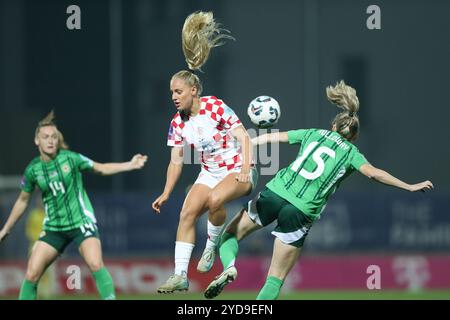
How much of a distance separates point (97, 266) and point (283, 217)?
2.29 m

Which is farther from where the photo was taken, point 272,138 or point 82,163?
point 82,163

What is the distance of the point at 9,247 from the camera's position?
69.8ft

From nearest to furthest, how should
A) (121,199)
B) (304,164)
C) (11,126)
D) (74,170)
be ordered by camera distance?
(304,164) < (74,170) < (121,199) < (11,126)

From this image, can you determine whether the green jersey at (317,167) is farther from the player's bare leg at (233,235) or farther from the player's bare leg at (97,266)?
the player's bare leg at (97,266)

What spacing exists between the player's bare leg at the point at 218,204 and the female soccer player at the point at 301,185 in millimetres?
171

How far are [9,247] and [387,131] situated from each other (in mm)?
9105

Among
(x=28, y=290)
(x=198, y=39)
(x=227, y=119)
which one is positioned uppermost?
(x=198, y=39)

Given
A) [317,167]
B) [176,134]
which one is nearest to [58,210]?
[176,134]

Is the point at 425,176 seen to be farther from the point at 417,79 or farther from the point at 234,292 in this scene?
the point at 234,292

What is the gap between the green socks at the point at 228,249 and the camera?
9.88 meters

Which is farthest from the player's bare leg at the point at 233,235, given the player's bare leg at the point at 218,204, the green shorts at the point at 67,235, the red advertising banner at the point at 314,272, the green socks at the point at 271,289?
the red advertising banner at the point at 314,272

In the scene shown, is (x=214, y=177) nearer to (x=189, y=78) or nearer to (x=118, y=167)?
(x=189, y=78)

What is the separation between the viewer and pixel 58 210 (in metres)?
11.3

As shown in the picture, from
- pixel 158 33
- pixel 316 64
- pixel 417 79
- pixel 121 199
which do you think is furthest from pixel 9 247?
pixel 417 79
